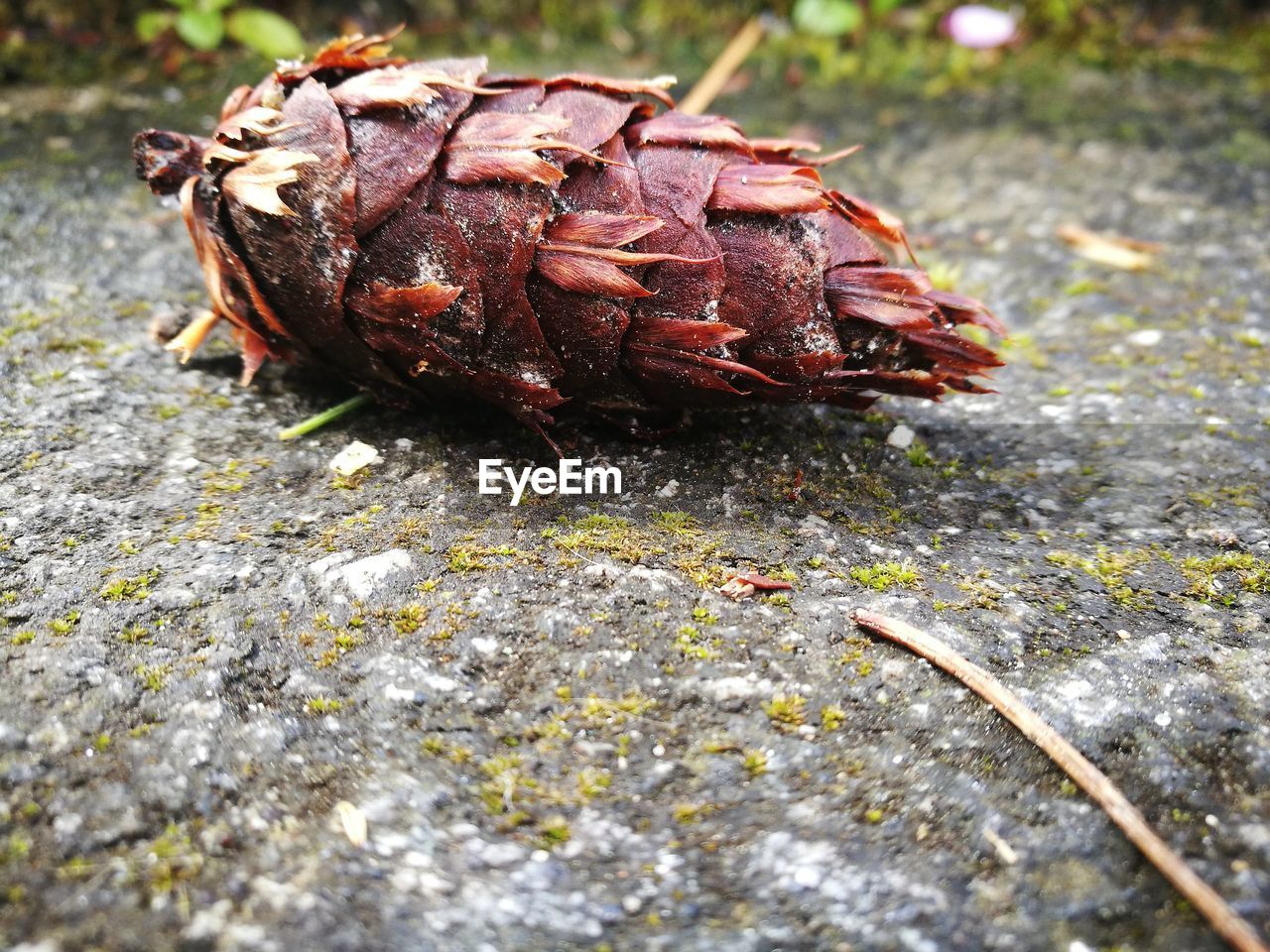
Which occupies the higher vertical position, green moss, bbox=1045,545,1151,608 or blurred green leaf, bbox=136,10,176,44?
blurred green leaf, bbox=136,10,176,44

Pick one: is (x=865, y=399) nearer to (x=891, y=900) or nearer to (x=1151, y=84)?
(x=891, y=900)

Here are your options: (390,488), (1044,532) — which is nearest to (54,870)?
(390,488)

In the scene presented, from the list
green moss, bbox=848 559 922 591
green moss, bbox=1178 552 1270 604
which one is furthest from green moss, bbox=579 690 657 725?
green moss, bbox=1178 552 1270 604

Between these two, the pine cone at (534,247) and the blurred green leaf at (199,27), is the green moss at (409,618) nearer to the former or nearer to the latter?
the pine cone at (534,247)

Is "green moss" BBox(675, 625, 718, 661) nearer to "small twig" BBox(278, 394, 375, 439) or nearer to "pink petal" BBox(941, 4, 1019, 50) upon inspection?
"small twig" BBox(278, 394, 375, 439)

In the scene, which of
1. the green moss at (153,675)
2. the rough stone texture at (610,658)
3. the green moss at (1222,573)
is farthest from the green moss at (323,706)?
the green moss at (1222,573)

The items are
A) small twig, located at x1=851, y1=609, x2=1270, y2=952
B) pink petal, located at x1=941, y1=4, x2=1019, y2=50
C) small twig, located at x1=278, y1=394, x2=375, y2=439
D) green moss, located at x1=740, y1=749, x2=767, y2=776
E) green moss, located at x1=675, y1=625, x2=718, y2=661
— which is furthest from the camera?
pink petal, located at x1=941, y1=4, x2=1019, y2=50

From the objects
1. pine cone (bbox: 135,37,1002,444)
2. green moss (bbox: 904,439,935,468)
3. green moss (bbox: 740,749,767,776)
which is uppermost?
pine cone (bbox: 135,37,1002,444)

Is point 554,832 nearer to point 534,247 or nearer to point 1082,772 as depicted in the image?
point 1082,772
